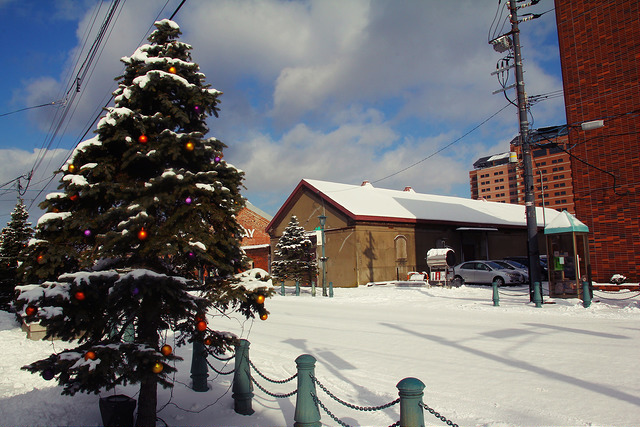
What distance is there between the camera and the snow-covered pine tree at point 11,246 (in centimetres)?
1769

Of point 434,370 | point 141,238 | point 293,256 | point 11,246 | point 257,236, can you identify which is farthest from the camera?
point 257,236

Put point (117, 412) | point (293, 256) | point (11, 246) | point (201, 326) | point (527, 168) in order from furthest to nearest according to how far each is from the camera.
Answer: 1. point (293, 256)
2. point (11, 246)
3. point (527, 168)
4. point (117, 412)
5. point (201, 326)

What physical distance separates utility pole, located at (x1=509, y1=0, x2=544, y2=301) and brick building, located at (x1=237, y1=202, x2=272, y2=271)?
2623 cm

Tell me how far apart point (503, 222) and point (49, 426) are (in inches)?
1434

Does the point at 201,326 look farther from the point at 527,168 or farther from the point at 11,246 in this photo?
the point at 11,246

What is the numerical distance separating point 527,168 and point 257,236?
28.8m

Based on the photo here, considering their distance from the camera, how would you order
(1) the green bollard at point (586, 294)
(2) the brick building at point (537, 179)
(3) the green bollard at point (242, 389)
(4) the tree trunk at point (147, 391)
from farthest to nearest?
(2) the brick building at point (537, 179) < (1) the green bollard at point (586, 294) < (3) the green bollard at point (242, 389) < (4) the tree trunk at point (147, 391)

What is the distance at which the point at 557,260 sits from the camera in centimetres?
1730

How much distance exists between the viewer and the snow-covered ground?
5656 mm

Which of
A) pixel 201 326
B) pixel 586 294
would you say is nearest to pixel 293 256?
pixel 586 294

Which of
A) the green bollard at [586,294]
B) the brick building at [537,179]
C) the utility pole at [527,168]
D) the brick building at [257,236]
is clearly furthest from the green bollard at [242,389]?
the brick building at [537,179]

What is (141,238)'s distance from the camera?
4871 millimetres

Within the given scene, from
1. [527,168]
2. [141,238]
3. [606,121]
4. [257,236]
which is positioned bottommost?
[141,238]

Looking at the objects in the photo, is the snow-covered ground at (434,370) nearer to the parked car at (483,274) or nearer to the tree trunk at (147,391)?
the tree trunk at (147,391)
